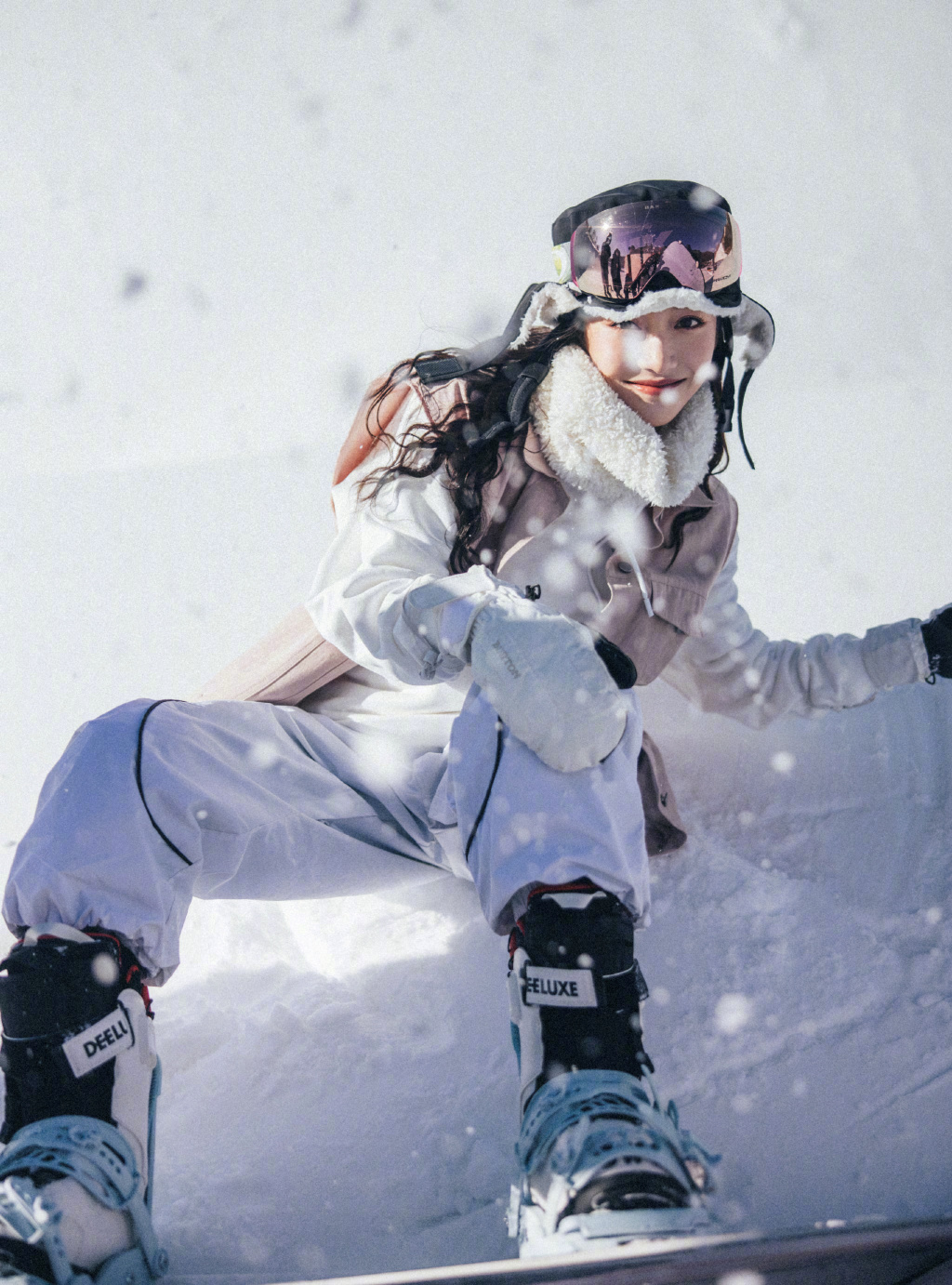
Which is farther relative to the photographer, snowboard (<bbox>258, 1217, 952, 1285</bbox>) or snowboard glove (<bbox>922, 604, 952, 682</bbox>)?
snowboard glove (<bbox>922, 604, 952, 682</bbox>)

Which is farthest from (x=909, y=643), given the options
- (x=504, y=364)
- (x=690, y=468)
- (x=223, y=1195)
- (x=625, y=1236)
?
(x=223, y=1195)

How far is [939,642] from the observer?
5.42 ft

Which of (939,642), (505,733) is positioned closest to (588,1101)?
(505,733)

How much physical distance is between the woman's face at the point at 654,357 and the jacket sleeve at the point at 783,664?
1.06 ft

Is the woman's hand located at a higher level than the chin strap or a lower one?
lower

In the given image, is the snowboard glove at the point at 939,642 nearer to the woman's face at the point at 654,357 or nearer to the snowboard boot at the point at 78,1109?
the woman's face at the point at 654,357

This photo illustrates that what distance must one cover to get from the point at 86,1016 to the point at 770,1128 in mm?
816

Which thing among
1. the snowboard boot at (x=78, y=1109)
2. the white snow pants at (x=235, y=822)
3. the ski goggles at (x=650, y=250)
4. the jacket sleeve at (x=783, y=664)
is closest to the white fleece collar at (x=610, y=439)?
the ski goggles at (x=650, y=250)

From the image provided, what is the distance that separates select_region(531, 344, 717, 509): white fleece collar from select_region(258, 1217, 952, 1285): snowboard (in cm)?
99

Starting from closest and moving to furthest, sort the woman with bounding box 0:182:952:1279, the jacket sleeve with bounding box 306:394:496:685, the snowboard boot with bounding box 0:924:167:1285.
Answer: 1. the snowboard boot with bounding box 0:924:167:1285
2. the woman with bounding box 0:182:952:1279
3. the jacket sleeve with bounding box 306:394:496:685

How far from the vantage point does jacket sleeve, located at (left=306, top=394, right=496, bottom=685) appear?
1.27 m

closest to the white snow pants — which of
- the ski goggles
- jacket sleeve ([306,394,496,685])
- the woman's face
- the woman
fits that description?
the woman

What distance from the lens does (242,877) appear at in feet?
4.28

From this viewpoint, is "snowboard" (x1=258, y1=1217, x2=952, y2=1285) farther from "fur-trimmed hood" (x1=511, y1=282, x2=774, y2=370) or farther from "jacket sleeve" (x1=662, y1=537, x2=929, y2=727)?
"fur-trimmed hood" (x1=511, y1=282, x2=774, y2=370)
